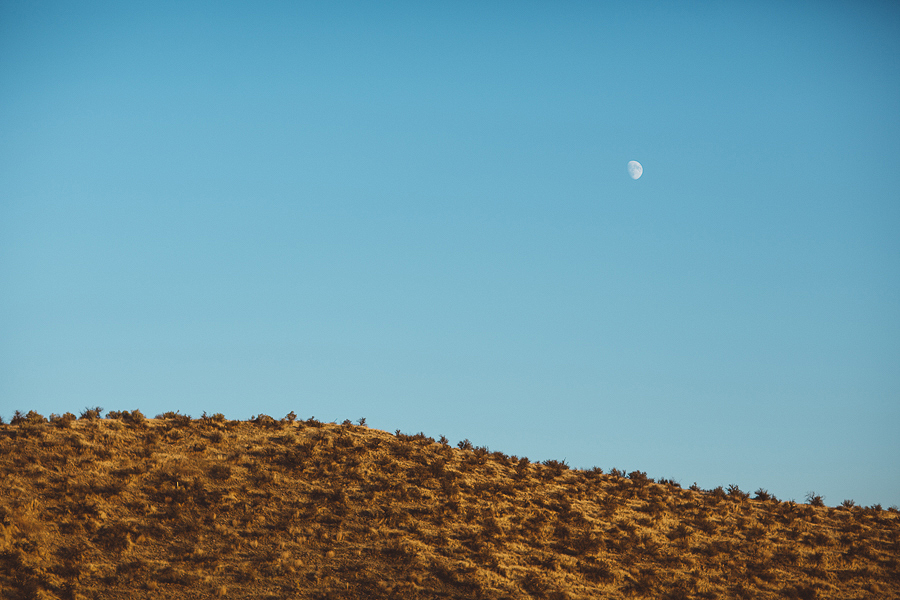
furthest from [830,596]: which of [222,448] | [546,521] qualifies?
[222,448]

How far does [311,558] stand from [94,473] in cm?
1079

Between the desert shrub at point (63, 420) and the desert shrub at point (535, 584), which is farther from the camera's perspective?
the desert shrub at point (63, 420)

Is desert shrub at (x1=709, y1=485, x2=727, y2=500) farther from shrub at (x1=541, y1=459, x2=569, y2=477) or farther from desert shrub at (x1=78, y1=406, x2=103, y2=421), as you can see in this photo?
desert shrub at (x1=78, y1=406, x2=103, y2=421)

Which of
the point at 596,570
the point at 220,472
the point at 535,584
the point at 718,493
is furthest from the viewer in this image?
the point at 718,493

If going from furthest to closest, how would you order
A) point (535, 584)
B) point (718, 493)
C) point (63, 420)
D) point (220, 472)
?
point (718, 493)
point (63, 420)
point (220, 472)
point (535, 584)

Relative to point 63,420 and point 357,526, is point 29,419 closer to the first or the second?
point 63,420

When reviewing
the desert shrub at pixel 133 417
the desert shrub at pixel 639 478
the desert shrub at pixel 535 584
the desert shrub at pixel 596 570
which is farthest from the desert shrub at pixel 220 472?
the desert shrub at pixel 639 478

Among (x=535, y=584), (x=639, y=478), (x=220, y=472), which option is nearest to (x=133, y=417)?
(x=220, y=472)

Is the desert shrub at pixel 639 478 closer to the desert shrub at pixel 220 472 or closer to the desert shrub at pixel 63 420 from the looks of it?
the desert shrub at pixel 220 472

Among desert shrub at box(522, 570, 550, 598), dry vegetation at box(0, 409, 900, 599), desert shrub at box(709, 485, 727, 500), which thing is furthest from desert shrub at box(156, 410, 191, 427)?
desert shrub at box(709, 485, 727, 500)

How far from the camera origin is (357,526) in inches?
981

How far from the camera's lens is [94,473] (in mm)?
26016

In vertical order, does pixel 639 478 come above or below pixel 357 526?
above

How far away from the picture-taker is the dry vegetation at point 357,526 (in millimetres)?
21344
